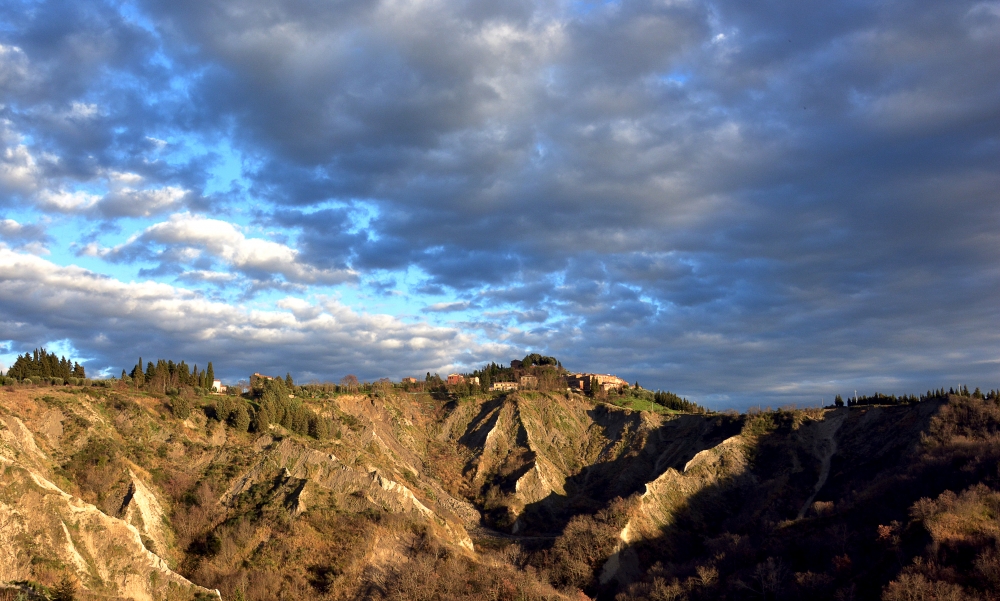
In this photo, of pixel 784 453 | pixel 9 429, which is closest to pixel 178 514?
pixel 9 429

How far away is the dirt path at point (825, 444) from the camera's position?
3191 inches

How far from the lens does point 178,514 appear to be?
182 feet

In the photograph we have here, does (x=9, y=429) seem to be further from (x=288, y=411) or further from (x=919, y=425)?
(x=919, y=425)

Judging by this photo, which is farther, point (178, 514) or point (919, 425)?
point (919, 425)

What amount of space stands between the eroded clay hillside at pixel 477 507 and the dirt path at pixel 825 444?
0.96 feet

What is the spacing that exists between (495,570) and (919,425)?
181 feet

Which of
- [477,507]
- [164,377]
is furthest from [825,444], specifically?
[164,377]

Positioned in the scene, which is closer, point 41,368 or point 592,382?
point 41,368

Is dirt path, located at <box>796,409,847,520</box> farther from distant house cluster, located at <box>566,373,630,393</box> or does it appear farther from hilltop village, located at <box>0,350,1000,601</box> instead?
distant house cluster, located at <box>566,373,630,393</box>

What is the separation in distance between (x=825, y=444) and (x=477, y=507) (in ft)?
156

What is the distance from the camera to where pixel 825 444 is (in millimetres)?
87688

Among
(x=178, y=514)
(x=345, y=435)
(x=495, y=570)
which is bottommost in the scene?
(x=495, y=570)

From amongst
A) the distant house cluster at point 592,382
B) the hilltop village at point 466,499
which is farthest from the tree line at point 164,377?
the distant house cluster at point 592,382

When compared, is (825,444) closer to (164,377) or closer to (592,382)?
(592,382)
